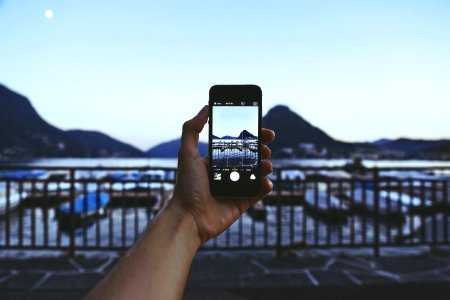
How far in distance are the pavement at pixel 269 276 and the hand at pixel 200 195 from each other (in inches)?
97.2

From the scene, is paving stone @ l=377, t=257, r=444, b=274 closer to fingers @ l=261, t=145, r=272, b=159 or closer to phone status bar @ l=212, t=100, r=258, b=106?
fingers @ l=261, t=145, r=272, b=159

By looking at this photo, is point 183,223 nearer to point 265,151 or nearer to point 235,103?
point 265,151

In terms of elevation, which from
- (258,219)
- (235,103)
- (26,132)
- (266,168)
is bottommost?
(258,219)

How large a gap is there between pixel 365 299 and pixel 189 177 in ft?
10.6

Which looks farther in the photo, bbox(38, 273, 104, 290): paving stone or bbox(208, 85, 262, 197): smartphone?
bbox(38, 273, 104, 290): paving stone

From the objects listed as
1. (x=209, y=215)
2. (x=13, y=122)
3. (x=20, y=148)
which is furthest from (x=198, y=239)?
(x=13, y=122)

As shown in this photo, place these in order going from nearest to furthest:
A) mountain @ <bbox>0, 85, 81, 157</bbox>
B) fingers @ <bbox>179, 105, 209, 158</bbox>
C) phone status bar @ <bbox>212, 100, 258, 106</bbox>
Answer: fingers @ <bbox>179, 105, 209, 158</bbox> < phone status bar @ <bbox>212, 100, 258, 106</bbox> < mountain @ <bbox>0, 85, 81, 157</bbox>

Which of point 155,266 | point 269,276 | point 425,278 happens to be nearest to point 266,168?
point 155,266

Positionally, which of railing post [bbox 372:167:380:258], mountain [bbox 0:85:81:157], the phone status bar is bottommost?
railing post [bbox 372:167:380:258]

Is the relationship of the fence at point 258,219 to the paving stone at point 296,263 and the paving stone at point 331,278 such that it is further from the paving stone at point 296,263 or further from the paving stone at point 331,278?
the paving stone at point 331,278

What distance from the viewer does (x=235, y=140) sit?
70.1 inches

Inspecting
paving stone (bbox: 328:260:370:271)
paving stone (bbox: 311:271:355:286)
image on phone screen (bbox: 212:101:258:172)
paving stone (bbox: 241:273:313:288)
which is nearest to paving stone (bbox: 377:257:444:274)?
paving stone (bbox: 328:260:370:271)

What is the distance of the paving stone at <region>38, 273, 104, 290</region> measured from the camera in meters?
3.84

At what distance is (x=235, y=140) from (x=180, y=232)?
2.47ft
